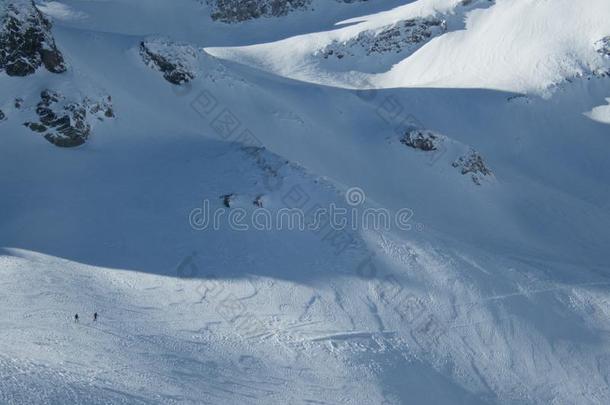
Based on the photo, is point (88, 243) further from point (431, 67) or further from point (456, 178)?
point (431, 67)

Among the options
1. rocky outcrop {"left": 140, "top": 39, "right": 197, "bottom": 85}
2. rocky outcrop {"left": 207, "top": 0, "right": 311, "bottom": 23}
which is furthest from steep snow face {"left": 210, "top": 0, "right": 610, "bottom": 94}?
rocky outcrop {"left": 140, "top": 39, "right": 197, "bottom": 85}

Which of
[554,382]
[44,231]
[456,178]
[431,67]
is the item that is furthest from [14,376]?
[431,67]

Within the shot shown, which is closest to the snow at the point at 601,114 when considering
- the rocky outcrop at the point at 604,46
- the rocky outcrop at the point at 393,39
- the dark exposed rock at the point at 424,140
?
the rocky outcrop at the point at 604,46

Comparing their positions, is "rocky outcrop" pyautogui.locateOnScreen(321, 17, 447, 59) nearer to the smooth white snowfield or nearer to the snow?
the smooth white snowfield

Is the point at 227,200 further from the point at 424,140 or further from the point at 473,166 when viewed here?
the point at 473,166

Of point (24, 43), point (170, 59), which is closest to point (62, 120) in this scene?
point (24, 43)

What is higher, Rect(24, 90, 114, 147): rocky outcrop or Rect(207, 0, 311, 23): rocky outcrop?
Rect(24, 90, 114, 147): rocky outcrop

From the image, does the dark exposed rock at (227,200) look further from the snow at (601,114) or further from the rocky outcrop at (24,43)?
the snow at (601,114)
